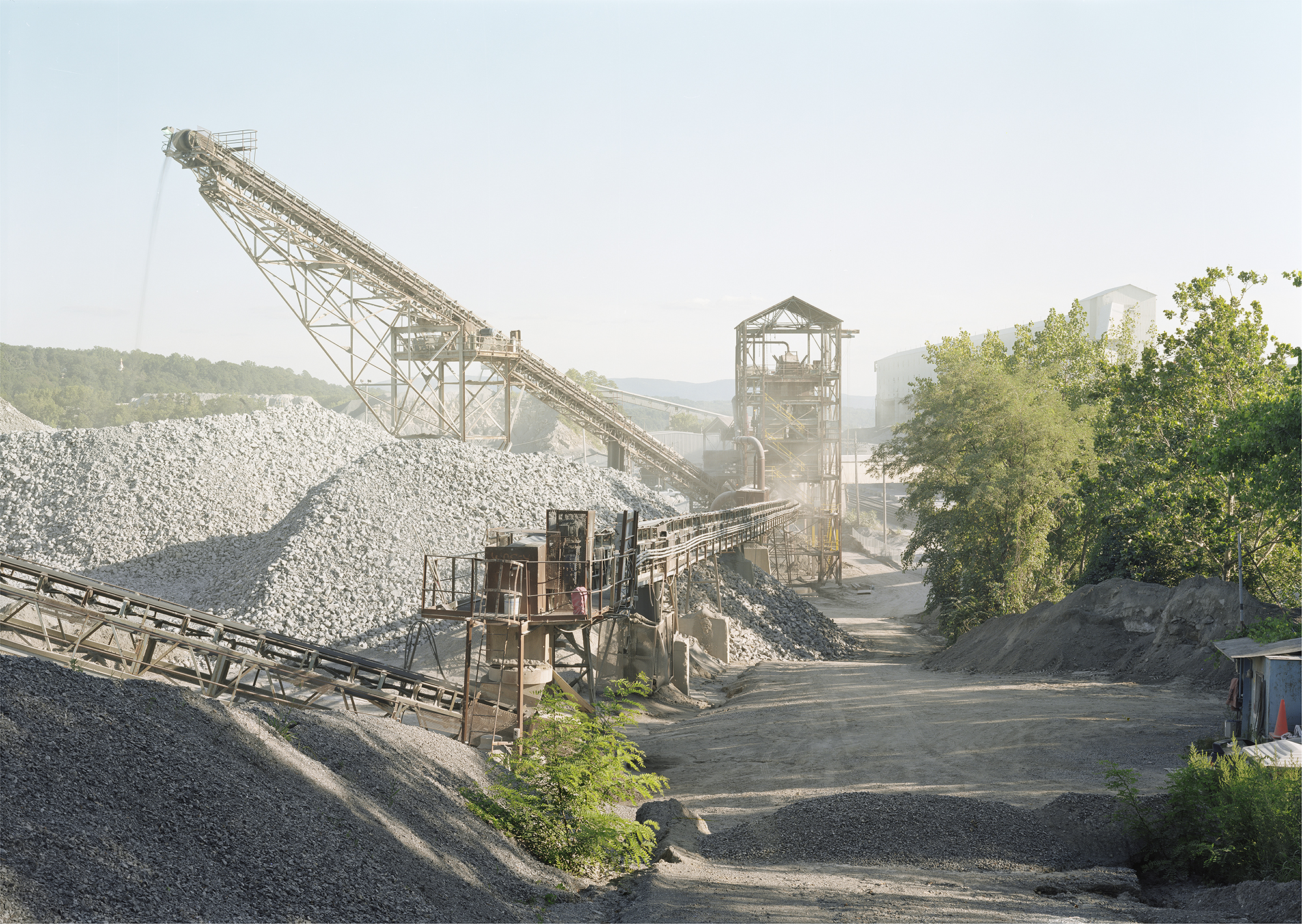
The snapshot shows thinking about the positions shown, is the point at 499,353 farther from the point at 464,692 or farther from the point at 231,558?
the point at 464,692

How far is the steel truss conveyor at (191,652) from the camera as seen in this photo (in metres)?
12.2

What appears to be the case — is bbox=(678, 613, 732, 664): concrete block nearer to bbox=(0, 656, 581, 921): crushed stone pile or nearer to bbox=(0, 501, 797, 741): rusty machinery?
bbox=(0, 501, 797, 741): rusty machinery

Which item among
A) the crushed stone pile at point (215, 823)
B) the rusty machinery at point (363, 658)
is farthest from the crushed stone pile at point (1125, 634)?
the crushed stone pile at point (215, 823)

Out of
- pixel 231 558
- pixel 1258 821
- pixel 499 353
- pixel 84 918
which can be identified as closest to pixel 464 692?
pixel 84 918

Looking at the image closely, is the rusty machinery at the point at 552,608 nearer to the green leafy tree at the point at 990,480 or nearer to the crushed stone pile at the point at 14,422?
the green leafy tree at the point at 990,480

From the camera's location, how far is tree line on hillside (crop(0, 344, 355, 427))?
6906 centimetres

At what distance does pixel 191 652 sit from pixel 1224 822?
42.7 feet

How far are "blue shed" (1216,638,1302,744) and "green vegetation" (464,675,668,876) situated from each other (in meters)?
7.48

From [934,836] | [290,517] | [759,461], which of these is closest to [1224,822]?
[934,836]

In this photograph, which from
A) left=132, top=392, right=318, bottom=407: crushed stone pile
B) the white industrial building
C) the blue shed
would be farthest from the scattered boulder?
left=132, top=392, right=318, bottom=407: crushed stone pile

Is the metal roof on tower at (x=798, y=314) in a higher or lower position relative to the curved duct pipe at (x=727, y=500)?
higher

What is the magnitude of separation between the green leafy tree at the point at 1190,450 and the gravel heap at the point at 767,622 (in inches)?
352

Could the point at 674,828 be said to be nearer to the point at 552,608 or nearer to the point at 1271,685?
the point at 552,608

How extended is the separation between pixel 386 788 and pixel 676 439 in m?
Result: 74.3
